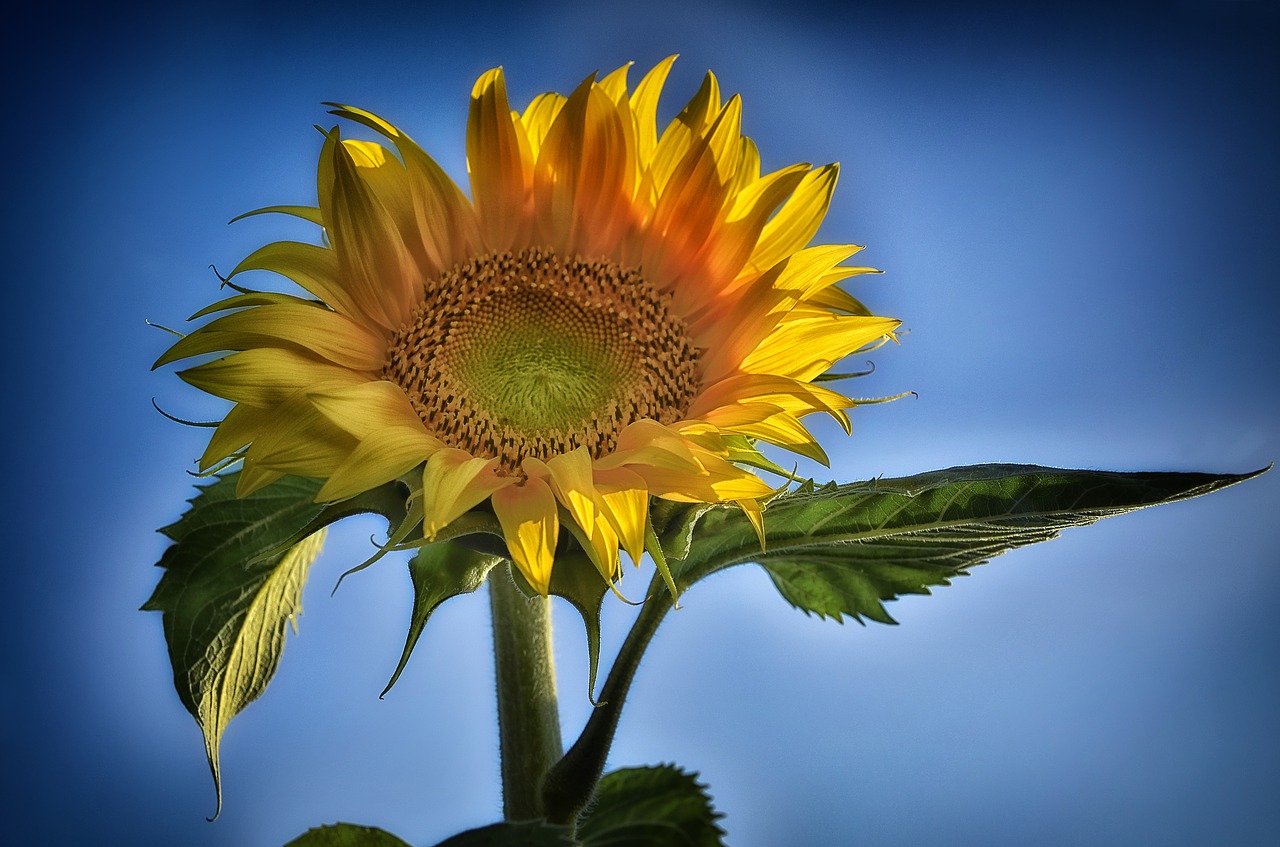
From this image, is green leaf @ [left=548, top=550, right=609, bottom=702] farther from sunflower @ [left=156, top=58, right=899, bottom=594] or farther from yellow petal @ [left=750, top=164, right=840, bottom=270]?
yellow petal @ [left=750, top=164, right=840, bottom=270]

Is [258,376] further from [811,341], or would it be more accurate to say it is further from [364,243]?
[811,341]

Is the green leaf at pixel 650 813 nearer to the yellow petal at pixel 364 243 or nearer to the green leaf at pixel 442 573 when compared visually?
the green leaf at pixel 442 573

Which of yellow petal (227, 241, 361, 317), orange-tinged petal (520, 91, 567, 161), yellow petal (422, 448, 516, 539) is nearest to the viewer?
yellow petal (422, 448, 516, 539)

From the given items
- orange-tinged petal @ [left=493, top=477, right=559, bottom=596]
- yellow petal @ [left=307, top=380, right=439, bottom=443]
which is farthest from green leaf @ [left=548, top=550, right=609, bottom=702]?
yellow petal @ [left=307, top=380, right=439, bottom=443]

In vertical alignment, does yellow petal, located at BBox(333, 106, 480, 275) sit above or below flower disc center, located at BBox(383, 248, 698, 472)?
above

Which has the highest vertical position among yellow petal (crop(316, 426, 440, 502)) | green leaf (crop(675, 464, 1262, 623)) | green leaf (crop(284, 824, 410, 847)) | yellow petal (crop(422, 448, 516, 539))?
yellow petal (crop(316, 426, 440, 502))

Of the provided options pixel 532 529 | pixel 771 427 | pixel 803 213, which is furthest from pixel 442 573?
pixel 803 213

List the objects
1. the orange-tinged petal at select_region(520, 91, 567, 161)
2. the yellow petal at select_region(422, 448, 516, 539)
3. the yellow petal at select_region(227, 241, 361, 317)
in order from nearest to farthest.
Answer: the yellow petal at select_region(422, 448, 516, 539)
the yellow petal at select_region(227, 241, 361, 317)
the orange-tinged petal at select_region(520, 91, 567, 161)

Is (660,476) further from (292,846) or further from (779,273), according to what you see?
(292,846)
